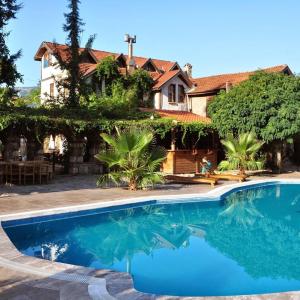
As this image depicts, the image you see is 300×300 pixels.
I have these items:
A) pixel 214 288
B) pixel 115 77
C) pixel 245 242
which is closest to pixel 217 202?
pixel 245 242

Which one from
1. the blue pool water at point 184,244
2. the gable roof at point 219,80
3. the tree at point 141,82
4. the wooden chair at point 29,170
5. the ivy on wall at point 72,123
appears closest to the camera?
the blue pool water at point 184,244

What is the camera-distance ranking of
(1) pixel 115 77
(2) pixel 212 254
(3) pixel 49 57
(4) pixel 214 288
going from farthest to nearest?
(3) pixel 49 57
(1) pixel 115 77
(2) pixel 212 254
(4) pixel 214 288

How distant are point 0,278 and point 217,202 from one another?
9.51 metres

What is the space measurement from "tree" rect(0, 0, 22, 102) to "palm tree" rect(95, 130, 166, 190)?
7748 mm

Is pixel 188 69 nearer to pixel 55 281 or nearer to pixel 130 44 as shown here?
pixel 130 44

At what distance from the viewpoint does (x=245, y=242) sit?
978 cm

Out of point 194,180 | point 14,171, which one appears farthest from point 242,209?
point 14,171

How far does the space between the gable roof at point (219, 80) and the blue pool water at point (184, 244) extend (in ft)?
66.1

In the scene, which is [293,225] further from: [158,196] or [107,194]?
[107,194]

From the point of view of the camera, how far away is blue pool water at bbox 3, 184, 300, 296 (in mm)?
7059

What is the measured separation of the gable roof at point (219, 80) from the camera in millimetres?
32219

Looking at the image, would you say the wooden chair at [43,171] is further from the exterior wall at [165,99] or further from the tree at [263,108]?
the exterior wall at [165,99]

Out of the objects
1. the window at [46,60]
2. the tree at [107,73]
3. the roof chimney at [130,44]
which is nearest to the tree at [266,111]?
the tree at [107,73]

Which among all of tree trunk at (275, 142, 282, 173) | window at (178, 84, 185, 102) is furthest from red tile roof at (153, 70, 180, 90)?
tree trunk at (275, 142, 282, 173)
